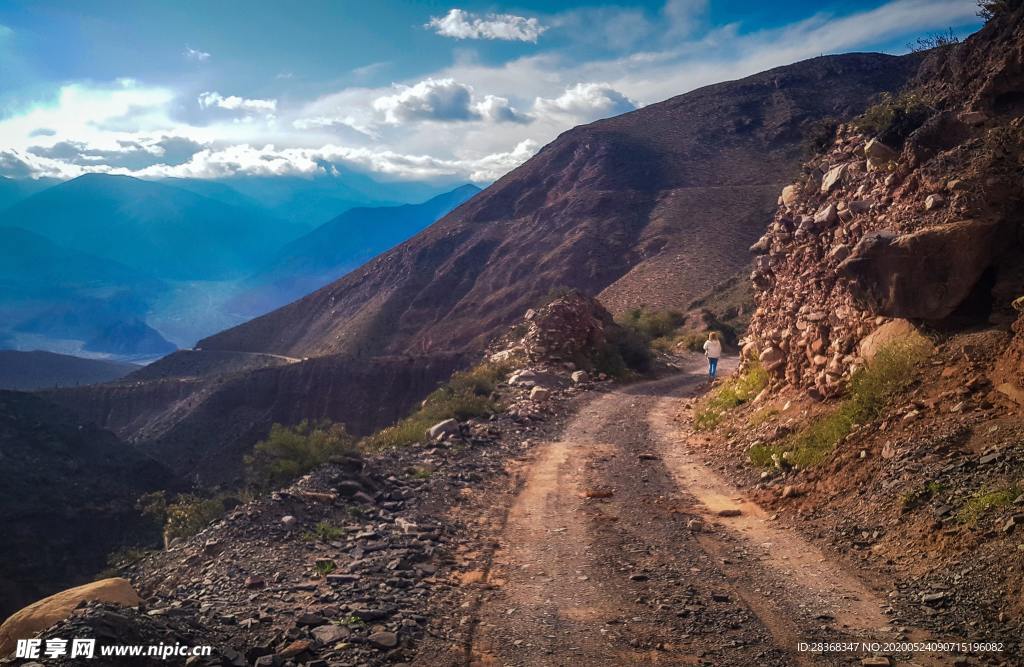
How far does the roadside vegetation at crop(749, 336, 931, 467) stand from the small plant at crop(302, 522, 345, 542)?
5.26 meters

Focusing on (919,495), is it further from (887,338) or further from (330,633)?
(330,633)

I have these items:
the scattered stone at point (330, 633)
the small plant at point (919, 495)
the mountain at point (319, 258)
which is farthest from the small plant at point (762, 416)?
the mountain at point (319, 258)

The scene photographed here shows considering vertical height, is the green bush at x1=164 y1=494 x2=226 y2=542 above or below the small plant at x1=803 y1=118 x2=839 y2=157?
below

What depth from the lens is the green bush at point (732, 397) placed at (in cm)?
1139

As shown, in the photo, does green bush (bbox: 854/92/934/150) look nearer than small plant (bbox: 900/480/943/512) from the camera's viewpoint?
No

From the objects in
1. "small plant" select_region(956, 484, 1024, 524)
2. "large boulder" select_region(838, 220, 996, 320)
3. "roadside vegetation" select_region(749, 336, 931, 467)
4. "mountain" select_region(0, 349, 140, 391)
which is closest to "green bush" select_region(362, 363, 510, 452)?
"roadside vegetation" select_region(749, 336, 931, 467)

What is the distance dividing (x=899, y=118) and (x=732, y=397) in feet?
16.9

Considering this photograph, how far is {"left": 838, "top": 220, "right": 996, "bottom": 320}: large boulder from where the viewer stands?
689cm

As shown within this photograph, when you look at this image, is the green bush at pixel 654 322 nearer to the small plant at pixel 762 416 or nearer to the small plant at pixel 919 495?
the small plant at pixel 762 416

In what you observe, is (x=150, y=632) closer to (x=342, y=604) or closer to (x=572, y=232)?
(x=342, y=604)

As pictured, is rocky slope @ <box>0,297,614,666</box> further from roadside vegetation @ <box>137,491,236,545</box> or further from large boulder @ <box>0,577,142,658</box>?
roadside vegetation @ <box>137,491,236,545</box>

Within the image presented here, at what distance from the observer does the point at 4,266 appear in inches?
6442

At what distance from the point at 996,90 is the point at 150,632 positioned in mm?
10510

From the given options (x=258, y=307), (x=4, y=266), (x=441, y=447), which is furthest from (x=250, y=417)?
(x=4, y=266)
